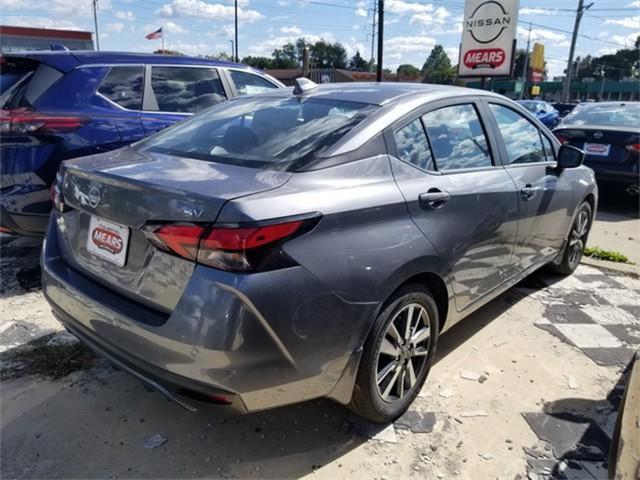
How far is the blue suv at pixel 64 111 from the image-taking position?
12.5 feet

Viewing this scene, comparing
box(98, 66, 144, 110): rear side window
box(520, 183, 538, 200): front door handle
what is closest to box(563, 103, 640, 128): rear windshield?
box(520, 183, 538, 200): front door handle

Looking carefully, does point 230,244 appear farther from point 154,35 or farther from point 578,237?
point 154,35

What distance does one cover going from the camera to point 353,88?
2.98 m

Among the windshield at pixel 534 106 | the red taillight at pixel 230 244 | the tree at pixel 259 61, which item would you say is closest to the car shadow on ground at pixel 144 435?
the red taillight at pixel 230 244

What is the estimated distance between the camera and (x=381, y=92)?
9.16 ft

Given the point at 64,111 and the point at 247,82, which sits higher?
the point at 247,82

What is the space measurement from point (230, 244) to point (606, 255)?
471cm

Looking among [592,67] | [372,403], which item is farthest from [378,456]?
[592,67]

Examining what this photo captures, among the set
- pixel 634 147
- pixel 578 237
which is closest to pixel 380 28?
pixel 634 147

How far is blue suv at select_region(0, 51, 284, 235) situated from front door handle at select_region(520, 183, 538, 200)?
3.17 meters

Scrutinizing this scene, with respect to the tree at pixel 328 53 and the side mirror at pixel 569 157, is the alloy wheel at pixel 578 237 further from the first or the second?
the tree at pixel 328 53

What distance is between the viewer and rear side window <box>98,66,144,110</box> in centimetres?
438

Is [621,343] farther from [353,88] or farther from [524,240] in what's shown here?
[353,88]

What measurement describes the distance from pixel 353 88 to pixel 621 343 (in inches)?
97.7
